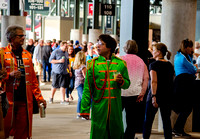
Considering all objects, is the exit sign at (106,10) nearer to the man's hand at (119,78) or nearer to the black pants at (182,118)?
the black pants at (182,118)

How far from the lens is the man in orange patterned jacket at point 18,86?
5902 millimetres

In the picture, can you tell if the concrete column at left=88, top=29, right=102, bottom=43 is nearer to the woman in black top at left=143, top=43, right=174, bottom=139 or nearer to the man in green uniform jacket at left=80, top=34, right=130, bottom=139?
the woman in black top at left=143, top=43, right=174, bottom=139

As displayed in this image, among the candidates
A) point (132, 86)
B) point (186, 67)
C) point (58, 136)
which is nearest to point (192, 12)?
point (186, 67)

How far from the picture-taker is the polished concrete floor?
9070 millimetres

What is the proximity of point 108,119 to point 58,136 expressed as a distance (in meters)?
3.58

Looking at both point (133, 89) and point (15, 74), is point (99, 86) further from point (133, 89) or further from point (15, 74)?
point (133, 89)

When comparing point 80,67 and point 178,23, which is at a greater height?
point 178,23

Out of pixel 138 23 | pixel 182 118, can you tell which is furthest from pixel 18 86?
pixel 182 118

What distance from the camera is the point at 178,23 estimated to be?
9.71 metres

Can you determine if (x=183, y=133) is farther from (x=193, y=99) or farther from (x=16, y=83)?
(x=16, y=83)

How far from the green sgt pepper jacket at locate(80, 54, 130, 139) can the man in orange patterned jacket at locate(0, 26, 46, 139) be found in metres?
0.91

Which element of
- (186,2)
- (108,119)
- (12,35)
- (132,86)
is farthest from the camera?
(186,2)

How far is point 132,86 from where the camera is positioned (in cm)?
720

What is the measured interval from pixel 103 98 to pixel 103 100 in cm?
3
